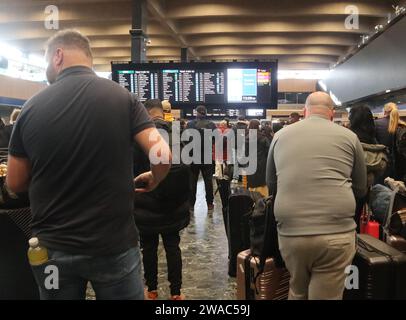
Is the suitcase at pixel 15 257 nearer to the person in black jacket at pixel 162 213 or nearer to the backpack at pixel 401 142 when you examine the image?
the person in black jacket at pixel 162 213

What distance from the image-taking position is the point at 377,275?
90.0 inches

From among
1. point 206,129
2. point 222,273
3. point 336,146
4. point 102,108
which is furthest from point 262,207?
point 206,129

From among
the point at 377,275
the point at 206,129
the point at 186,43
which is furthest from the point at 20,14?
the point at 377,275

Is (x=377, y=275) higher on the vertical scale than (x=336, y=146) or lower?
lower

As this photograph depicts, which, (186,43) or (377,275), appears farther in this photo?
(186,43)

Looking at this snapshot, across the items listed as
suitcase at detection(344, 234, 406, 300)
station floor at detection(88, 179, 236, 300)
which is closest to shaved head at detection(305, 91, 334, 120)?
suitcase at detection(344, 234, 406, 300)

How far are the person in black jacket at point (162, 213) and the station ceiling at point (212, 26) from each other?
6240 millimetres

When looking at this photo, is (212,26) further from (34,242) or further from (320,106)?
(34,242)

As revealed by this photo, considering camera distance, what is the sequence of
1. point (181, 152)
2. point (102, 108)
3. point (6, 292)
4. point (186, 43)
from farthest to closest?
1. point (186, 43)
2. point (181, 152)
3. point (6, 292)
4. point (102, 108)

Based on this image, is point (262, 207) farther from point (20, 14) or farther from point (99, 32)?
point (99, 32)

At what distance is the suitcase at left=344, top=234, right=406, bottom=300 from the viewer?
2.29 m
